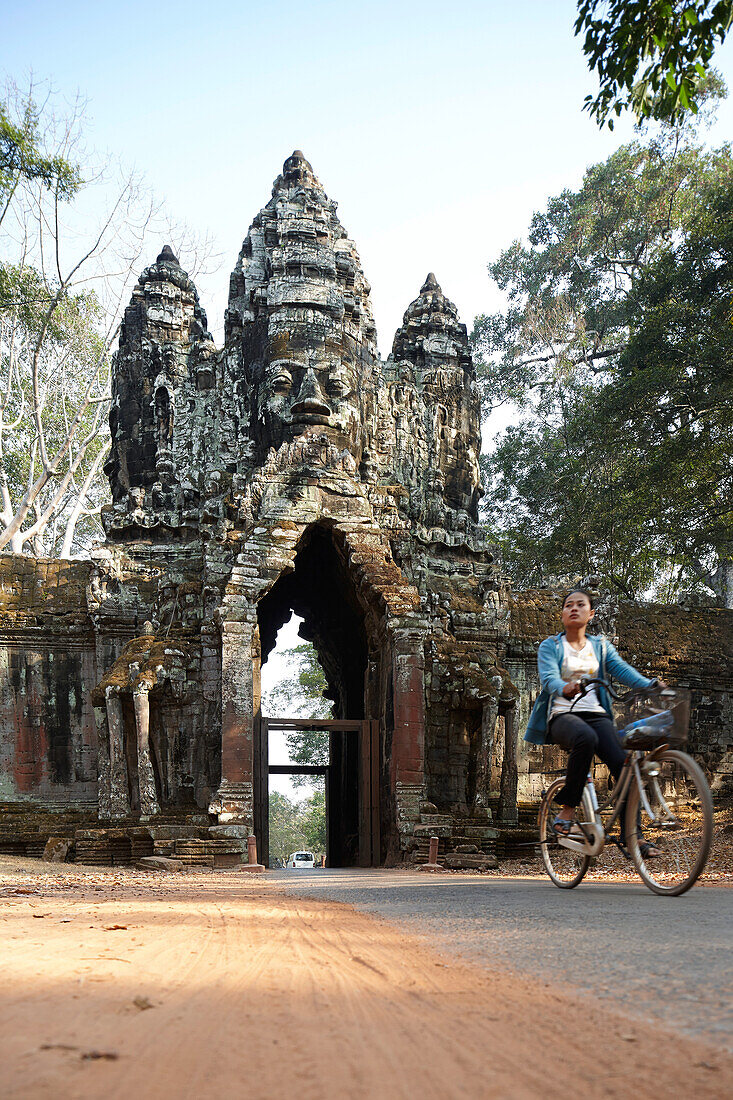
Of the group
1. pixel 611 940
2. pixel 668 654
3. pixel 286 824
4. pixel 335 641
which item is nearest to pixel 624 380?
pixel 668 654

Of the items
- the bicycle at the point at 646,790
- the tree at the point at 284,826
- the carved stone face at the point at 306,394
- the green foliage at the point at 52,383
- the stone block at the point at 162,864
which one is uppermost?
the green foliage at the point at 52,383

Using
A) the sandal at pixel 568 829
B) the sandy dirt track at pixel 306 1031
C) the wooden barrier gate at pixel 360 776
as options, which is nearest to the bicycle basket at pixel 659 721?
the sandal at pixel 568 829

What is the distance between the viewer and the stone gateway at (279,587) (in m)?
15.1

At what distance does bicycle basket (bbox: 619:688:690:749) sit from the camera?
505 centimetres

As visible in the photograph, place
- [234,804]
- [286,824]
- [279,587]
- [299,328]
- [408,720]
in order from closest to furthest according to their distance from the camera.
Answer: [234,804], [408,720], [299,328], [279,587], [286,824]

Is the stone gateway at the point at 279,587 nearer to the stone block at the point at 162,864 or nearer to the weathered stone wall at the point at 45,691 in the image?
the weathered stone wall at the point at 45,691

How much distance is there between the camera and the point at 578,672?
19.1 ft

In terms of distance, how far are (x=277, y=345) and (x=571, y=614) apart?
44.7 feet

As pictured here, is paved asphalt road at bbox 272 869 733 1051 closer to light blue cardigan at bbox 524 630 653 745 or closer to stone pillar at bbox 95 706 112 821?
light blue cardigan at bbox 524 630 653 745

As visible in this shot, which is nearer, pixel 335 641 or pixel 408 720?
pixel 408 720

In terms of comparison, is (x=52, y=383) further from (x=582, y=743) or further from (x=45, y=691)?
(x=582, y=743)

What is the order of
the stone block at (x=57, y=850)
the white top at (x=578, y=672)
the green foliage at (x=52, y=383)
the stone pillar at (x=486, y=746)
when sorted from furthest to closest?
the green foliage at (x=52, y=383)
the stone pillar at (x=486, y=746)
the stone block at (x=57, y=850)
the white top at (x=578, y=672)

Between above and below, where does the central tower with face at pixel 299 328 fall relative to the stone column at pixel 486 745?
above

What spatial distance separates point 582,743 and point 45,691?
47.9 ft
